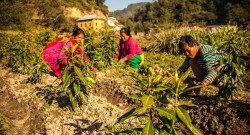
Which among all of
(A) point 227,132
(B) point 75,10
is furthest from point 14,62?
(B) point 75,10

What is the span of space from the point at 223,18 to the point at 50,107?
6030cm

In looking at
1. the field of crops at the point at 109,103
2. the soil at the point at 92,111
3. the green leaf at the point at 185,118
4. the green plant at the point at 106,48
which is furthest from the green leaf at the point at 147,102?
the green plant at the point at 106,48

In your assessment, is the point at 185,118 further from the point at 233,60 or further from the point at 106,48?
the point at 106,48

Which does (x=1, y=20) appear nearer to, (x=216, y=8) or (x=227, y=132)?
(x=227, y=132)

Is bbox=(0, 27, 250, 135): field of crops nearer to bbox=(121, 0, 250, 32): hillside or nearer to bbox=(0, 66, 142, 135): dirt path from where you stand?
bbox=(0, 66, 142, 135): dirt path

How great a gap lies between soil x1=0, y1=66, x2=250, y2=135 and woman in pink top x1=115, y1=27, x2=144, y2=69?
95 cm

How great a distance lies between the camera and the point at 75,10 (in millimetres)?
48250

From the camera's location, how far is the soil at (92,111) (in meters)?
2.02

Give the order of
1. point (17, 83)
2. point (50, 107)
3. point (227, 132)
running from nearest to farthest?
point (227, 132) → point (50, 107) → point (17, 83)

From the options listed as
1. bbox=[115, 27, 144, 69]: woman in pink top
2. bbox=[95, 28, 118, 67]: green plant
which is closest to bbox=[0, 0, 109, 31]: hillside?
bbox=[115, 27, 144, 69]: woman in pink top

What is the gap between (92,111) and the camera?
7.91ft

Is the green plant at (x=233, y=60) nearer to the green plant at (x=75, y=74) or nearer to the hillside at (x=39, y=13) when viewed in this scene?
the green plant at (x=75, y=74)

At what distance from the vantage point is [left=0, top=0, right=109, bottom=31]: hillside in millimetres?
22428

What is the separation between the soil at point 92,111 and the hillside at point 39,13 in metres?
9.55
